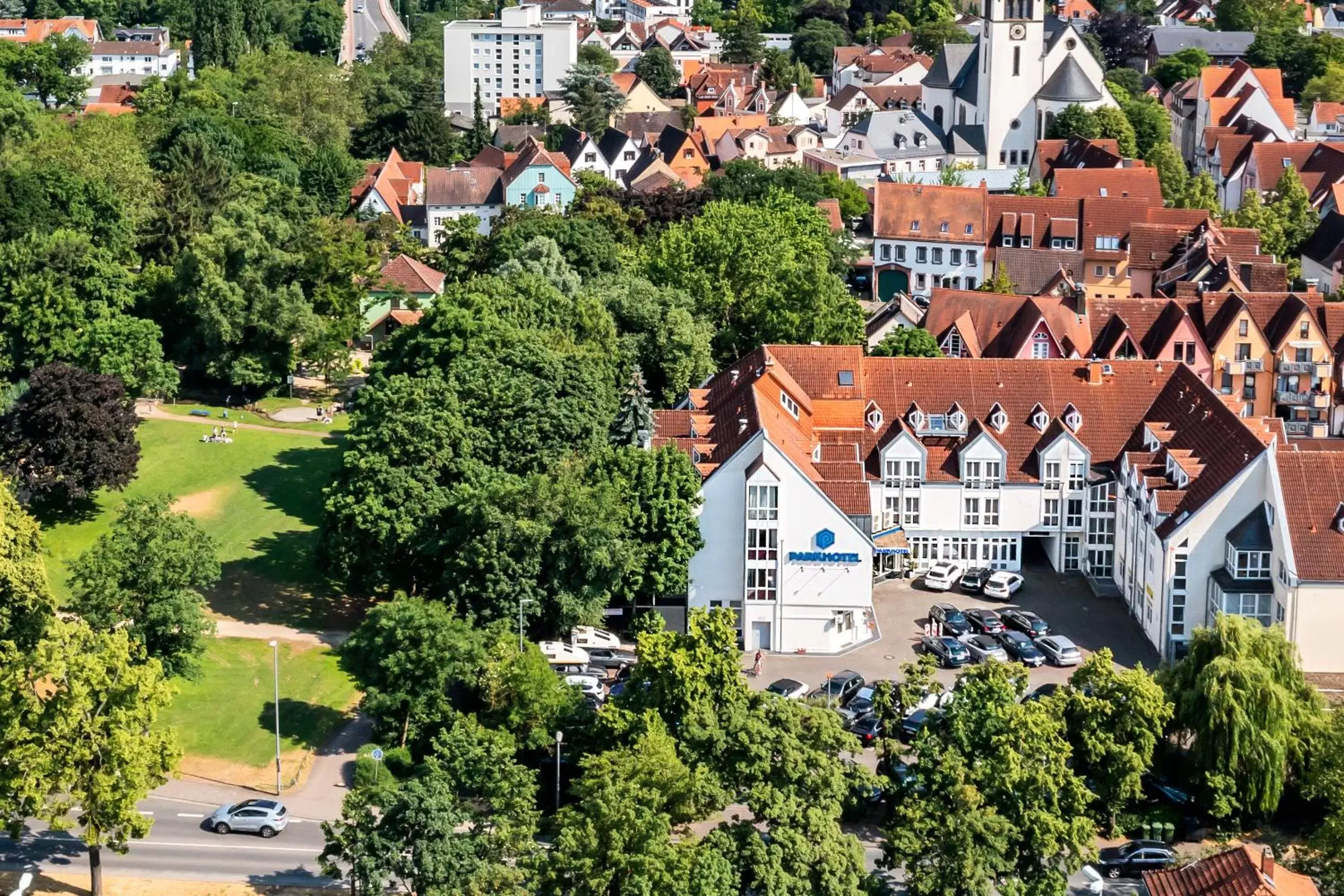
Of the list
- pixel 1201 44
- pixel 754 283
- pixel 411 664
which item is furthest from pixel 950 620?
pixel 1201 44

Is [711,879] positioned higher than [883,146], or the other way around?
[883,146]

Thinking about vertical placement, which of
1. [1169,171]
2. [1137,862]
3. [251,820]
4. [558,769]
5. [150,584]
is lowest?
[1137,862]

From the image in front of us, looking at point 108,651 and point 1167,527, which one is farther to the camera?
point 1167,527

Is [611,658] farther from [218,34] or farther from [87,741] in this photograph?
[218,34]

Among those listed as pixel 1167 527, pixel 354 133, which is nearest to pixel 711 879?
pixel 1167 527

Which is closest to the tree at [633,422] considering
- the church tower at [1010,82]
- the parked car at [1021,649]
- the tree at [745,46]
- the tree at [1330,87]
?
the parked car at [1021,649]

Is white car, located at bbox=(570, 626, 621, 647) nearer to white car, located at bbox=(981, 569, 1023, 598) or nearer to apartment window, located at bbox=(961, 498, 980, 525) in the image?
white car, located at bbox=(981, 569, 1023, 598)

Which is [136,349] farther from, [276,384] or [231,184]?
[231,184]
